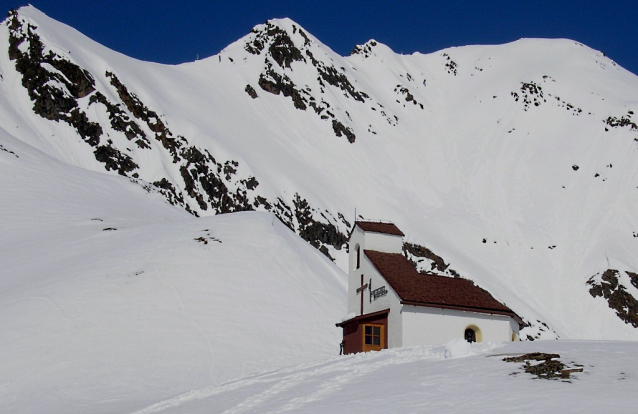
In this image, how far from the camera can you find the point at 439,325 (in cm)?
2856

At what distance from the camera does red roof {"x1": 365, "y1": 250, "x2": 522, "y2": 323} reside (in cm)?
2869

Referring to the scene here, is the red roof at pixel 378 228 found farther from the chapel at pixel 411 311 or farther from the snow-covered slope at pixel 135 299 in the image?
the snow-covered slope at pixel 135 299

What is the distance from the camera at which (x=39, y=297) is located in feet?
106

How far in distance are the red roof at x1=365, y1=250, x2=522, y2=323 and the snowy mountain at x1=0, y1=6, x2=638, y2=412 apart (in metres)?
6.59

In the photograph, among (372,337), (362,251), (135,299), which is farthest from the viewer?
(135,299)

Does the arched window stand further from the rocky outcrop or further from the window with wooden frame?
the rocky outcrop

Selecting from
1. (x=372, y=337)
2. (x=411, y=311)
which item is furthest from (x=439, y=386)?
(x=372, y=337)

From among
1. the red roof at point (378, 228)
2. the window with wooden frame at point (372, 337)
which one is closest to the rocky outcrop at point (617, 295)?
the red roof at point (378, 228)

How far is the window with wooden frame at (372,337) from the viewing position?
29.8m

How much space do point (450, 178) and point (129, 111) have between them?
177 feet

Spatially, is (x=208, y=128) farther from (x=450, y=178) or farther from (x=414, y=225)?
(x=450, y=178)

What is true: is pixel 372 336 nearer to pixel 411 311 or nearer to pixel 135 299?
pixel 411 311

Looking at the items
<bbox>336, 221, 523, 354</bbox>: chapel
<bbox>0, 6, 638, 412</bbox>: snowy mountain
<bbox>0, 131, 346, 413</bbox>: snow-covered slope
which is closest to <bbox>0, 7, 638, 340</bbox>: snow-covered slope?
<bbox>0, 6, 638, 412</bbox>: snowy mountain

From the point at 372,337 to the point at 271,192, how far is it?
5541 centimetres
